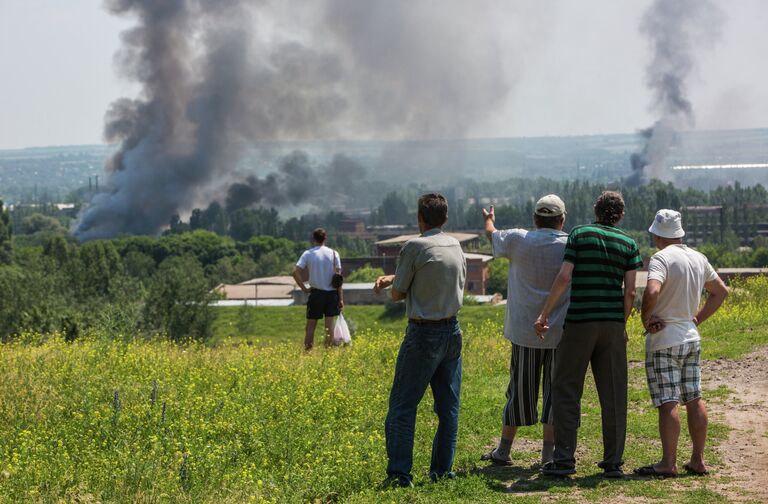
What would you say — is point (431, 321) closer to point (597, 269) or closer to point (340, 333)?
point (597, 269)

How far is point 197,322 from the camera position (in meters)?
58.6

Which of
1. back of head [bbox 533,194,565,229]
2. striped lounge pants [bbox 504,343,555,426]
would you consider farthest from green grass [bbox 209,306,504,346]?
back of head [bbox 533,194,565,229]

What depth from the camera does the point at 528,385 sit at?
27.0ft

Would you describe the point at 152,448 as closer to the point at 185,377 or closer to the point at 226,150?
the point at 185,377

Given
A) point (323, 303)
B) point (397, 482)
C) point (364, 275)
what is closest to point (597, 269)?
point (397, 482)

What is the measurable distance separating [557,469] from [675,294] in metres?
1.56

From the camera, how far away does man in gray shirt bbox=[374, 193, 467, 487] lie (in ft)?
24.9

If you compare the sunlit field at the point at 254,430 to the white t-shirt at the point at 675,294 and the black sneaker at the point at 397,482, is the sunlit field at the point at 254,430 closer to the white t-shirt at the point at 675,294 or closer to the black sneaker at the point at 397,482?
the black sneaker at the point at 397,482

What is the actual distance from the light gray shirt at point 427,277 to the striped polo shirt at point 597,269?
88 centimetres

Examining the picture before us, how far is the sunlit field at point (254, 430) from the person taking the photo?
734 centimetres

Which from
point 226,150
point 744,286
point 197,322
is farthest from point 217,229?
point 744,286

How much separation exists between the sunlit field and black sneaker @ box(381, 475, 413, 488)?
8cm

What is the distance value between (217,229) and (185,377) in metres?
165

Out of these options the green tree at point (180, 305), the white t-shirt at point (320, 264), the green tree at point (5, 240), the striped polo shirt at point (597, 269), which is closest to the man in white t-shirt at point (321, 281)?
the white t-shirt at point (320, 264)
